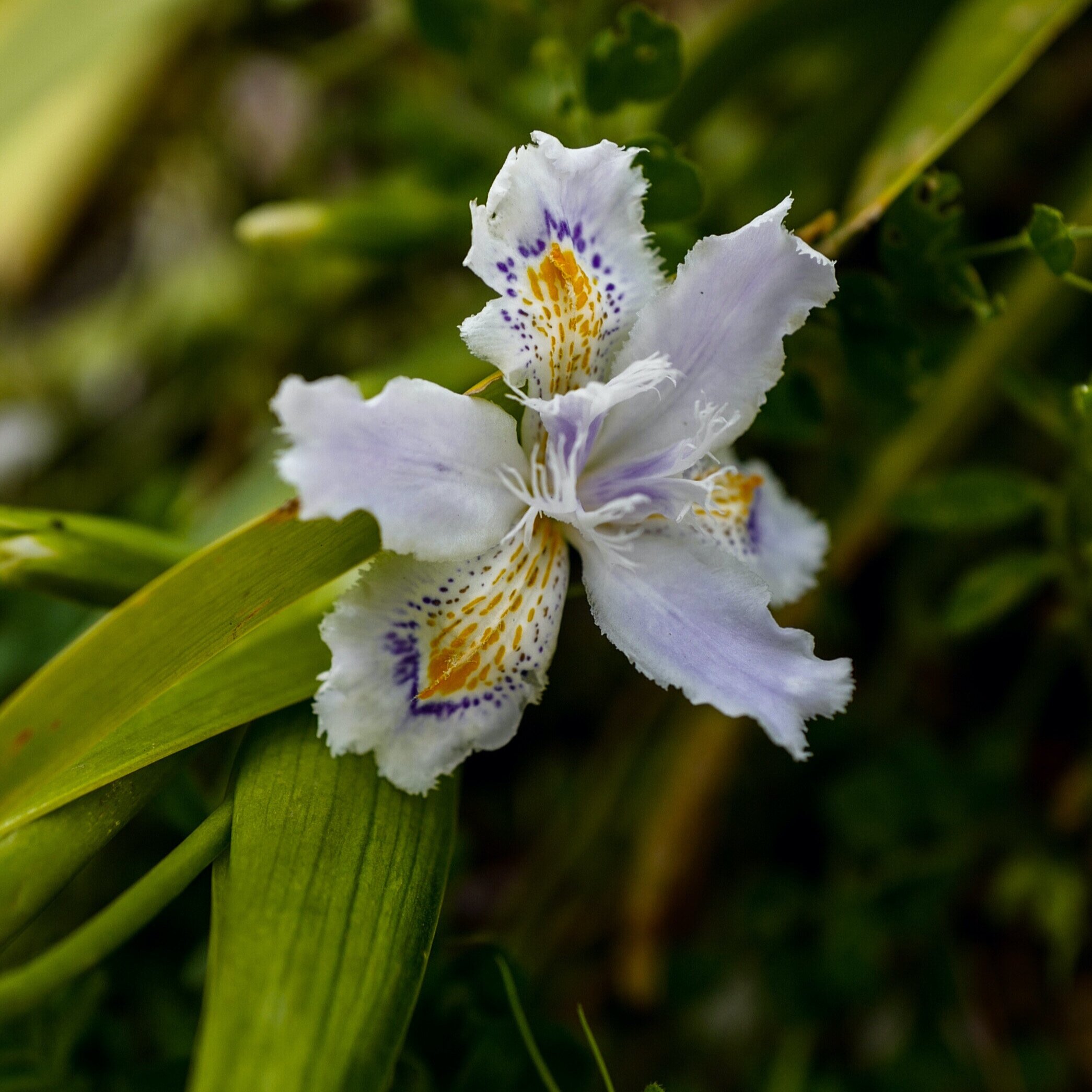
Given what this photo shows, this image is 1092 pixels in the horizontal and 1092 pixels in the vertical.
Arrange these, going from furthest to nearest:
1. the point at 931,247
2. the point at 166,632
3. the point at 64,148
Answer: the point at 64,148 → the point at 931,247 → the point at 166,632

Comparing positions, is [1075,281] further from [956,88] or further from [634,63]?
[634,63]

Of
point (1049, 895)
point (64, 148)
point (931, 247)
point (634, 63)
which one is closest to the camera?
point (931, 247)

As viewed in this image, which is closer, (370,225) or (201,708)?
(201,708)

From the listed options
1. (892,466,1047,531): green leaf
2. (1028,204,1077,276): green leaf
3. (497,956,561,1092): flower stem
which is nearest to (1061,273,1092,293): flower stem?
(1028,204,1077,276): green leaf

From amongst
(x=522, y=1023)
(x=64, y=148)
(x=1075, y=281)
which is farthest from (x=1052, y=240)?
(x=64, y=148)

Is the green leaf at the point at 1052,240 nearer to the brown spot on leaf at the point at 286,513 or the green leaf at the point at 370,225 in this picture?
the brown spot on leaf at the point at 286,513

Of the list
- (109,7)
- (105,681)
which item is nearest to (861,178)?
(105,681)

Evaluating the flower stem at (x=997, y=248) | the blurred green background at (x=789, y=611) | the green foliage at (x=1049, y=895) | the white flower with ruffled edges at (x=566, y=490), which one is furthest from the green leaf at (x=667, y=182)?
the green foliage at (x=1049, y=895)
